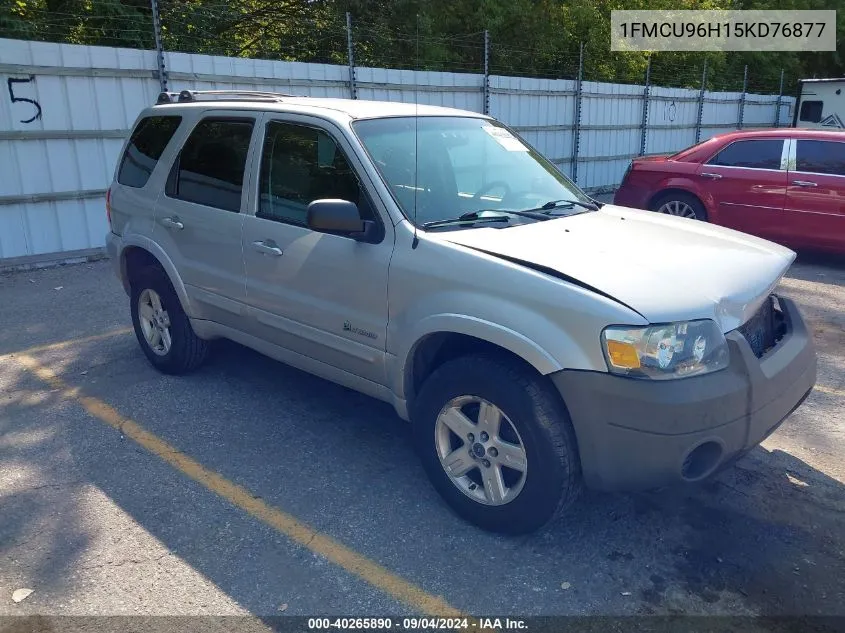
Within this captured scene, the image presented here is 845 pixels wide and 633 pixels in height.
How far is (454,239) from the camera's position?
11.1 ft

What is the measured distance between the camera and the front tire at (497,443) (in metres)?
3.00

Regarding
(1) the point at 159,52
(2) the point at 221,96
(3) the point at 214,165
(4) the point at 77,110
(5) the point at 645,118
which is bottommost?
(5) the point at 645,118

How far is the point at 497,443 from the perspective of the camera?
3.20m

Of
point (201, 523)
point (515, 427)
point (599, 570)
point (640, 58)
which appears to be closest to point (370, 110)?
point (515, 427)

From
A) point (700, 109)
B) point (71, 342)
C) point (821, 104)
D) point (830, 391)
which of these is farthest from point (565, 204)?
point (700, 109)

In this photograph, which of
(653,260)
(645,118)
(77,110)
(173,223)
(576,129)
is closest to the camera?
(653,260)

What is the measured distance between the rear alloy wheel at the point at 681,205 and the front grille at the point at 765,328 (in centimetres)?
581

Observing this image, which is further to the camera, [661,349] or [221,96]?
[221,96]

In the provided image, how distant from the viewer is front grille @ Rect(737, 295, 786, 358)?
3.28 meters

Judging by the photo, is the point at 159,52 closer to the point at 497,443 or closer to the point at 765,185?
the point at 765,185

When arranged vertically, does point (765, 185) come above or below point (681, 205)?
above

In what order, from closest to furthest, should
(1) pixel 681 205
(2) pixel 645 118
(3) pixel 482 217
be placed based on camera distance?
(3) pixel 482 217 < (1) pixel 681 205 < (2) pixel 645 118

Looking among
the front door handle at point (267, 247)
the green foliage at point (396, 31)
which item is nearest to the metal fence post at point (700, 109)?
the green foliage at point (396, 31)

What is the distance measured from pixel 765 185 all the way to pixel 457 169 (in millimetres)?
6171
